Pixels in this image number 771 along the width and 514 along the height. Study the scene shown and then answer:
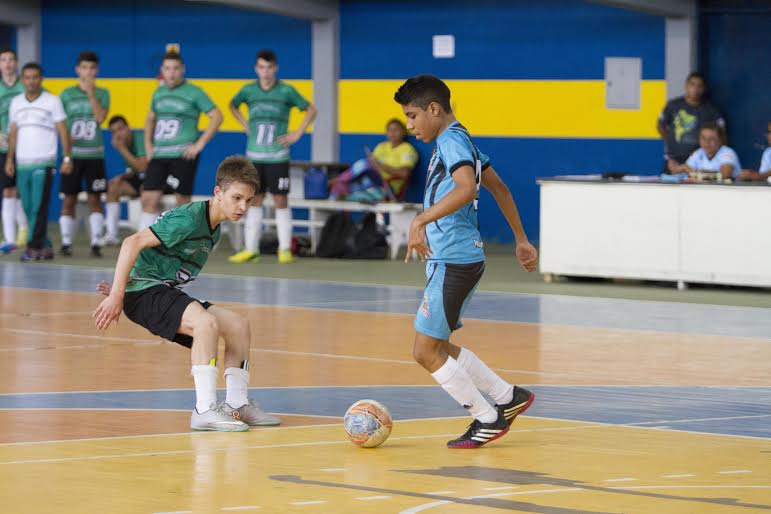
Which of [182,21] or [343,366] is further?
[182,21]

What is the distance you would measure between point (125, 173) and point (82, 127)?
2360mm

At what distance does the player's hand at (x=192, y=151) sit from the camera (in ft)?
67.2

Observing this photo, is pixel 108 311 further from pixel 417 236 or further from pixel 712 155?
pixel 712 155

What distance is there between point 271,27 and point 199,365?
1761 centimetres

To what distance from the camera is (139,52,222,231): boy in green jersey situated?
2067 centimetres

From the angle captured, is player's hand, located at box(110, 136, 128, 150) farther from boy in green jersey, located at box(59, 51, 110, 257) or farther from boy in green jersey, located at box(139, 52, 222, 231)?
boy in green jersey, located at box(139, 52, 222, 231)

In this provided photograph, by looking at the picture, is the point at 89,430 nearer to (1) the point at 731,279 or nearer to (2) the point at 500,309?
(2) the point at 500,309

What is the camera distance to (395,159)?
2339cm

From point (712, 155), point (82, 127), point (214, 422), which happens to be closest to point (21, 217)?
point (82, 127)

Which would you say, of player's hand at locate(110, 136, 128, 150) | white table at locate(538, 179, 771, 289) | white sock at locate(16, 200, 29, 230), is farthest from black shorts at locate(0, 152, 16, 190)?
white table at locate(538, 179, 771, 289)

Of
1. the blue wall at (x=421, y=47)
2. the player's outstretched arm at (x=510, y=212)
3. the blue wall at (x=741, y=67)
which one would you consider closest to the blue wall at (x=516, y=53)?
the blue wall at (x=421, y=47)

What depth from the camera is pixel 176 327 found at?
930 centimetres

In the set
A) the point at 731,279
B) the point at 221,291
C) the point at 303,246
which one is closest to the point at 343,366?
the point at 221,291

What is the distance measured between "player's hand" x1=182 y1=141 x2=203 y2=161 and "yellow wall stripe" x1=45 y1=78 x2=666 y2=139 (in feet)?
14.4
